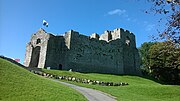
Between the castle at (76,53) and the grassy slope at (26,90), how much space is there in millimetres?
31235

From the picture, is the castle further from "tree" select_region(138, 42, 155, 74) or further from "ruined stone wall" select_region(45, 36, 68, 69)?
"tree" select_region(138, 42, 155, 74)

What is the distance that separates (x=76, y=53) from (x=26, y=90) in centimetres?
3810

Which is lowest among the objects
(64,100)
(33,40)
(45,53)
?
(64,100)

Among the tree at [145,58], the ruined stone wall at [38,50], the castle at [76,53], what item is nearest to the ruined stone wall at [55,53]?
the castle at [76,53]

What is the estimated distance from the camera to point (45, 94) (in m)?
18.6

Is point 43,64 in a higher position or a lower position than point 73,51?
lower

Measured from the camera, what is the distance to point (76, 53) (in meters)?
56.9

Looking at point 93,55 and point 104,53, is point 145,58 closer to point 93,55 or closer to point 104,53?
point 104,53

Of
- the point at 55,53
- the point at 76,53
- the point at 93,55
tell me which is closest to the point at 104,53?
the point at 93,55

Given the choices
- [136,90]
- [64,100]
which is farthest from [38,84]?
[136,90]

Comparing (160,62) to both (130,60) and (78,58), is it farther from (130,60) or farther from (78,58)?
(78,58)

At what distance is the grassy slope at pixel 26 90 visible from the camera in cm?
1742

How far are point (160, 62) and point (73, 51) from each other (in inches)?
1055

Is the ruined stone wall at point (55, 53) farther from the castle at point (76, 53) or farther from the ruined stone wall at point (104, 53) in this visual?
the ruined stone wall at point (104, 53)
